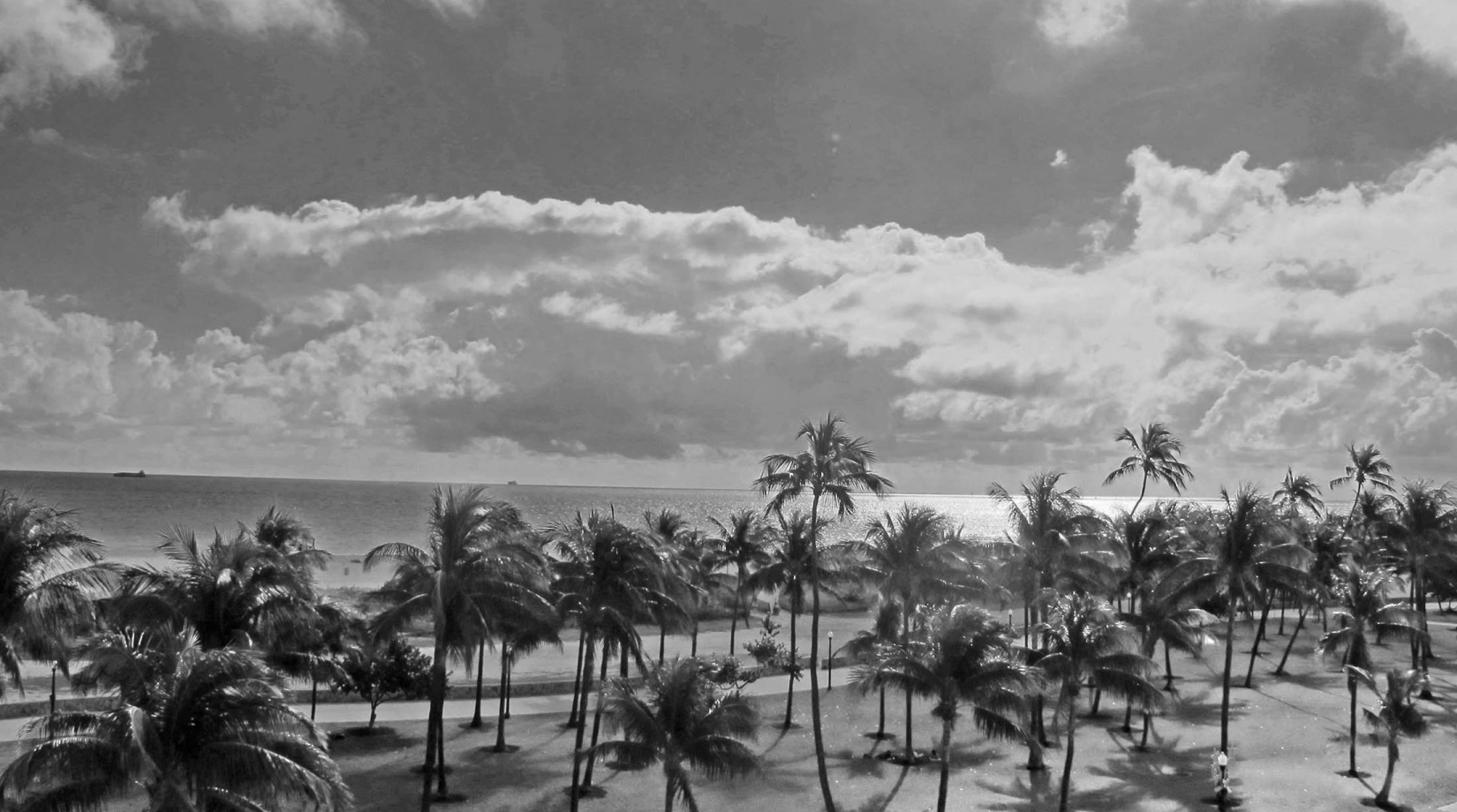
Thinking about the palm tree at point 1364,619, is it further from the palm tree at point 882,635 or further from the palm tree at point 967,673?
the palm tree at point 967,673

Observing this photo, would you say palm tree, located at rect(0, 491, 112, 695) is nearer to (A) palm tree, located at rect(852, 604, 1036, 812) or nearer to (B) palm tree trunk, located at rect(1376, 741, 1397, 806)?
(A) palm tree, located at rect(852, 604, 1036, 812)

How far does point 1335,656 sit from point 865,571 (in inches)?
1279

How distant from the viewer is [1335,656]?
5497 centimetres

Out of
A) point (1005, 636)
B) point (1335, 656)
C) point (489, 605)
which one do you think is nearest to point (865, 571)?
point (1005, 636)

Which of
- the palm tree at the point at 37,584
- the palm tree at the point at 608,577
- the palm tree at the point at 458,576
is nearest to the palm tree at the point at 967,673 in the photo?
the palm tree at the point at 608,577

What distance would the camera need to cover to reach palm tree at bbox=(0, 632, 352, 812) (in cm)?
1612

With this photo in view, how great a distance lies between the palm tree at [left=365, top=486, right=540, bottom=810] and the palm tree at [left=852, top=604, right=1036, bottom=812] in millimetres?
10705

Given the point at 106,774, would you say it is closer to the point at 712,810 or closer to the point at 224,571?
the point at 224,571

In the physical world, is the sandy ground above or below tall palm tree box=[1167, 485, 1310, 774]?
below

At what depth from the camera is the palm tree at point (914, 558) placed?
37.3 m

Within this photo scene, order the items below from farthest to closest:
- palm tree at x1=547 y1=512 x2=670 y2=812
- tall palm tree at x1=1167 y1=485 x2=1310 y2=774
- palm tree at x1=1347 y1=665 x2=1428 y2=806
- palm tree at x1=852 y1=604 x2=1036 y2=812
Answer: tall palm tree at x1=1167 y1=485 x2=1310 y2=774
palm tree at x1=1347 y1=665 x2=1428 y2=806
palm tree at x1=547 y1=512 x2=670 y2=812
palm tree at x1=852 y1=604 x2=1036 y2=812

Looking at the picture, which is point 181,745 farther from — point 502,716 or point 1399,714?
point 1399,714

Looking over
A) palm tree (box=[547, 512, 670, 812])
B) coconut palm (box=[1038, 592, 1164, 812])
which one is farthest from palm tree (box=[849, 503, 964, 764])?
palm tree (box=[547, 512, 670, 812])

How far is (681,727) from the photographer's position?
24141mm
